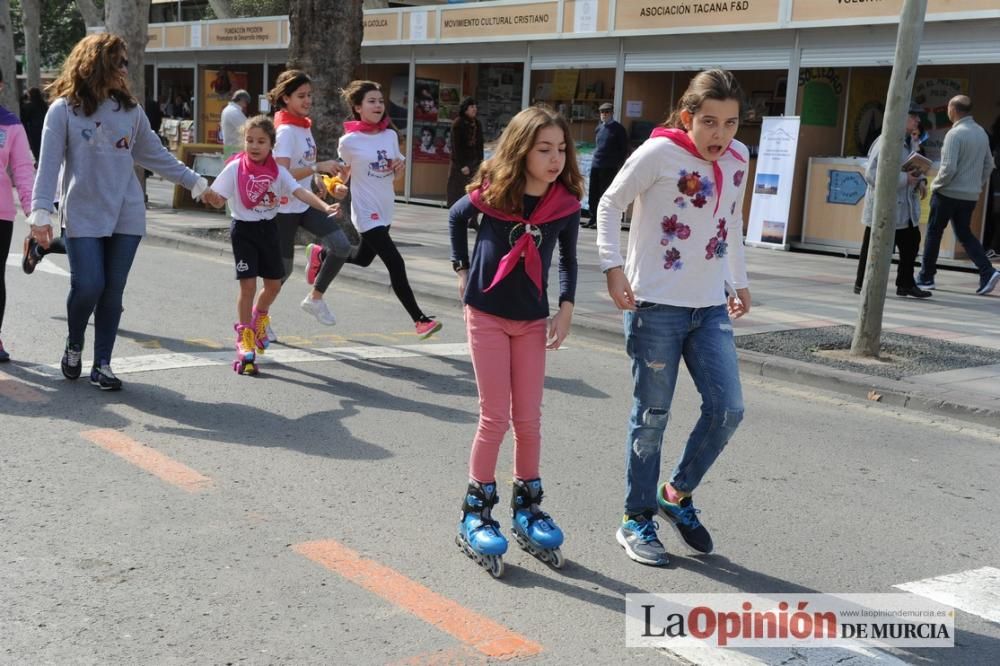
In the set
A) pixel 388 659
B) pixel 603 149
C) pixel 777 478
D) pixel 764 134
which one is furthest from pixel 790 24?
pixel 388 659

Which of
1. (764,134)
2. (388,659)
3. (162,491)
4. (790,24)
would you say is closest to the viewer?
(388,659)

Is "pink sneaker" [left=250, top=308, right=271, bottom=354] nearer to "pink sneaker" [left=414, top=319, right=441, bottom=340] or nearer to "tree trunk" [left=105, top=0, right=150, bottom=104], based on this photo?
"pink sneaker" [left=414, top=319, right=441, bottom=340]

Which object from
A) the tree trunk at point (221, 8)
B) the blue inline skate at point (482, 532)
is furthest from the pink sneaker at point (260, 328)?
the tree trunk at point (221, 8)

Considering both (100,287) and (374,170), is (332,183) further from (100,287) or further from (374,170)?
(100,287)

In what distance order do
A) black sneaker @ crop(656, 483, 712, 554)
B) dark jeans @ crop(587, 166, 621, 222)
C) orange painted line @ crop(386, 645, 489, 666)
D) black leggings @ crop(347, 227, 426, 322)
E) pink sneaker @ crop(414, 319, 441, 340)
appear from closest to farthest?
orange painted line @ crop(386, 645, 489, 666), black sneaker @ crop(656, 483, 712, 554), black leggings @ crop(347, 227, 426, 322), pink sneaker @ crop(414, 319, 441, 340), dark jeans @ crop(587, 166, 621, 222)

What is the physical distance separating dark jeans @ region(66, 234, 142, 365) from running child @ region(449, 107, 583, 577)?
2.99 m

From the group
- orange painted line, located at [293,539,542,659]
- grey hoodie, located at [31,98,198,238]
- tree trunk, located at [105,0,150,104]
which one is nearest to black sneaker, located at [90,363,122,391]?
grey hoodie, located at [31,98,198,238]

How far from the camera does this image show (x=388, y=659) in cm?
336

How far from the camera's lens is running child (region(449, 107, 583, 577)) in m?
4.11

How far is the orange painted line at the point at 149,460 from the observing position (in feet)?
16.3

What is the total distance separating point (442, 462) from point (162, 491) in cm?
131

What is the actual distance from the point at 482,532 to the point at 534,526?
21cm

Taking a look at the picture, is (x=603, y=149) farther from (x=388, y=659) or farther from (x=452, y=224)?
(x=388, y=659)

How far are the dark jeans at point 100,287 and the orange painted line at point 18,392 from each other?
368 mm
